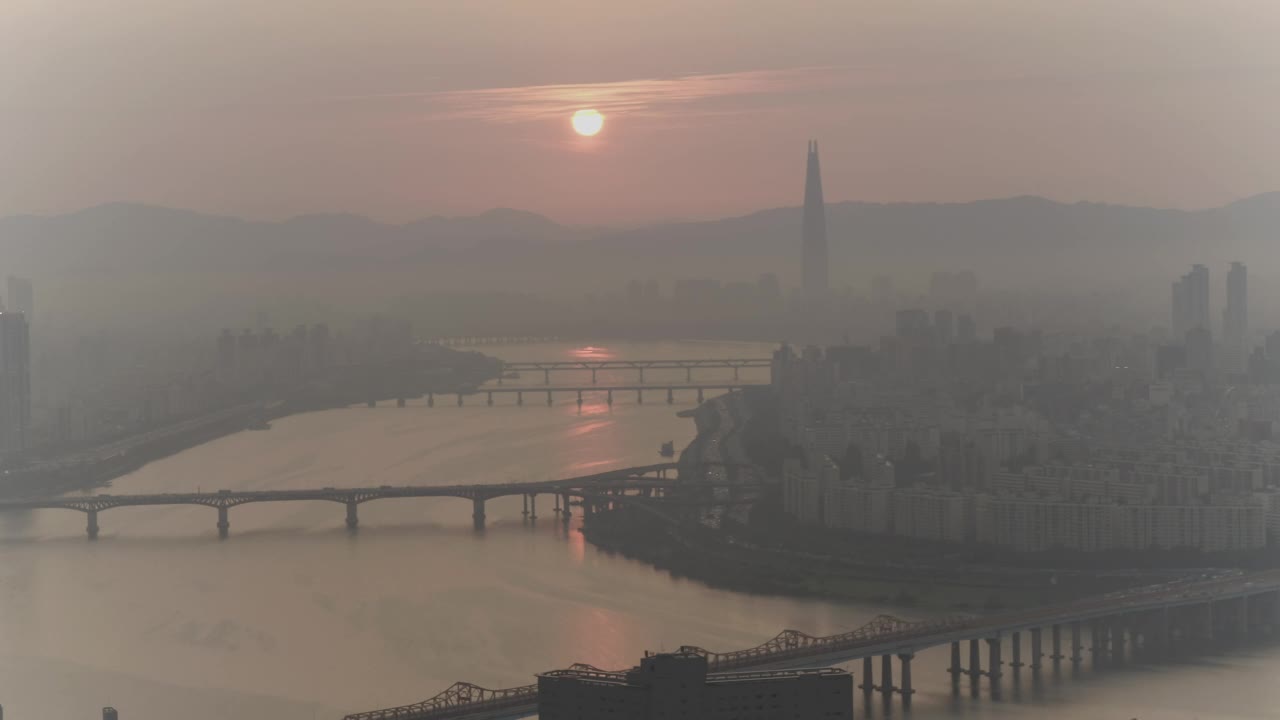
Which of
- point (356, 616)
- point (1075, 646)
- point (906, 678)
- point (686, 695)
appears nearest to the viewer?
point (686, 695)

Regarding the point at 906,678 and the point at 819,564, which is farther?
the point at 819,564

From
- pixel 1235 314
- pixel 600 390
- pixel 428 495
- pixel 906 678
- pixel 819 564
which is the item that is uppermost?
pixel 1235 314

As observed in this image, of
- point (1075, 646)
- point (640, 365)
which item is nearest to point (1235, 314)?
point (640, 365)

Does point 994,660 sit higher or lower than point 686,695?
lower

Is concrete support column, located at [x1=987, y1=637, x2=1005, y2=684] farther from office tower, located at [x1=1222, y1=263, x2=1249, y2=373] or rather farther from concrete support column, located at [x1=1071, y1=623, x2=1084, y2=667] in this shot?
office tower, located at [x1=1222, y1=263, x2=1249, y2=373]

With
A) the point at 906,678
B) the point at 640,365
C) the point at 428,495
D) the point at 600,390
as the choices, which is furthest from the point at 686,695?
the point at 640,365

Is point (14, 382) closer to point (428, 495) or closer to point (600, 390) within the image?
point (428, 495)

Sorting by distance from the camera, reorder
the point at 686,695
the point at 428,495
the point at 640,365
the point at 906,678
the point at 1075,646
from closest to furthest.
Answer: the point at 686,695 → the point at 906,678 → the point at 1075,646 → the point at 428,495 → the point at 640,365

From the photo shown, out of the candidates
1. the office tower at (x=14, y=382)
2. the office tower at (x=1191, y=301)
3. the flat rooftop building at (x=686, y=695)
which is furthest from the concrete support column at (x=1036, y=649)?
the office tower at (x=1191, y=301)
